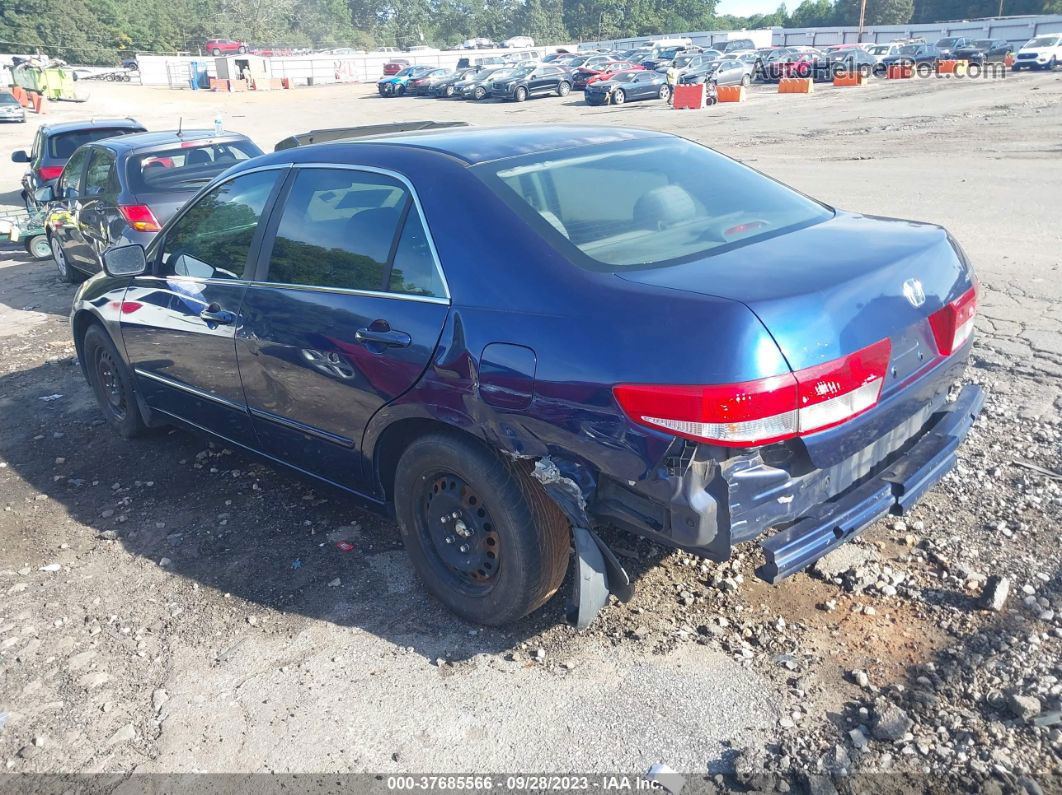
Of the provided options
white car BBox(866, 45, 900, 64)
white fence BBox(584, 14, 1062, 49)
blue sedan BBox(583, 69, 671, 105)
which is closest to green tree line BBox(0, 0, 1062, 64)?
white fence BBox(584, 14, 1062, 49)

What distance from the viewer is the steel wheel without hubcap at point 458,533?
3.37 metres

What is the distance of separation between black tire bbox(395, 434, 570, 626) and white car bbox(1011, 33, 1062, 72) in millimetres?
46227

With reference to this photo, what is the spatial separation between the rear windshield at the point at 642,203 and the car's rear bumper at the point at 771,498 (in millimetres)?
770

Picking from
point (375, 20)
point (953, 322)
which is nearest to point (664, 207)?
point (953, 322)

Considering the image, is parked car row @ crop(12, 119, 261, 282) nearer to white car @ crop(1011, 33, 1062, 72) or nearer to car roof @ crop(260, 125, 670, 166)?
car roof @ crop(260, 125, 670, 166)

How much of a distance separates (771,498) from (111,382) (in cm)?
461

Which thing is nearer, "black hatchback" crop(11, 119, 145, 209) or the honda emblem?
the honda emblem

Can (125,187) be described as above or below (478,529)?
above

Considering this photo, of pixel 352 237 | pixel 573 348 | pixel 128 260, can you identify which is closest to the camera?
pixel 573 348

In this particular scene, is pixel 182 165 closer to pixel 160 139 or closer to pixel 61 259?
pixel 160 139

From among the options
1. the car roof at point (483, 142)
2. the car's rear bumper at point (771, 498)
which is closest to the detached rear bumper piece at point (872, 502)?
the car's rear bumper at point (771, 498)

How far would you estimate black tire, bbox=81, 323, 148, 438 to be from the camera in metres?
5.45

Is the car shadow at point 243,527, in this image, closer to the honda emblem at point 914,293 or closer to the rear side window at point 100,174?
the honda emblem at point 914,293

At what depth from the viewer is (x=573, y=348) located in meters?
2.82
